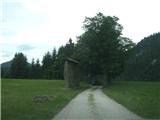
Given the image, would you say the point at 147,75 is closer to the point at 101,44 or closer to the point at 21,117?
the point at 101,44

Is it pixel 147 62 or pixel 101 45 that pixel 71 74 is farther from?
pixel 147 62

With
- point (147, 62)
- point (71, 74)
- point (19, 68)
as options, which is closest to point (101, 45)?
point (71, 74)

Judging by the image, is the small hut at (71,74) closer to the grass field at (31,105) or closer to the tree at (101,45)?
the tree at (101,45)

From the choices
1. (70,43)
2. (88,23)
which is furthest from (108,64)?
(70,43)

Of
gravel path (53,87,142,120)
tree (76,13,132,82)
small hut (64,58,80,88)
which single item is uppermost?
tree (76,13,132,82)

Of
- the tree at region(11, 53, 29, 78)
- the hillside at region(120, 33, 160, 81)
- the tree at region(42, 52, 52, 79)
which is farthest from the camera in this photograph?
the hillside at region(120, 33, 160, 81)

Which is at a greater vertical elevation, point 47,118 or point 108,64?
point 108,64

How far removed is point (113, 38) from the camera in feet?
251

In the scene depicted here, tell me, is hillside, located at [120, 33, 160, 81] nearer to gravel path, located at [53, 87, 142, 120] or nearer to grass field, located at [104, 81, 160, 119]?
grass field, located at [104, 81, 160, 119]

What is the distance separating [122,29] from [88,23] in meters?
7.01

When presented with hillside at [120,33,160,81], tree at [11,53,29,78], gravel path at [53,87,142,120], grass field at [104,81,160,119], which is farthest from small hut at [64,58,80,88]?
hillside at [120,33,160,81]

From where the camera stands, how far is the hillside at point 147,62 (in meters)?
132

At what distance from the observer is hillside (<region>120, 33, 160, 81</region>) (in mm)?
131875

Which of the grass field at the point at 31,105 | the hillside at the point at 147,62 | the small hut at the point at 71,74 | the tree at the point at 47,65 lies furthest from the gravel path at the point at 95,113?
the hillside at the point at 147,62
